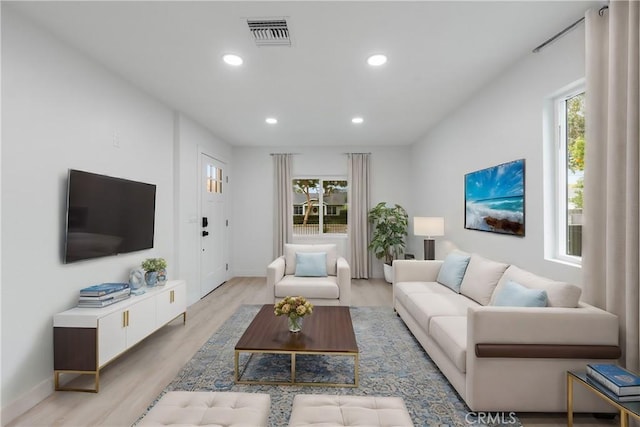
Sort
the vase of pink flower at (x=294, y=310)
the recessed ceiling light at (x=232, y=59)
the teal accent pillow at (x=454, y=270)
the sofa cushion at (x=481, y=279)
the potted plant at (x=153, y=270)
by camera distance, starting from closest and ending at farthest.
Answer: the vase of pink flower at (x=294, y=310)
the recessed ceiling light at (x=232, y=59)
the sofa cushion at (x=481, y=279)
the potted plant at (x=153, y=270)
the teal accent pillow at (x=454, y=270)

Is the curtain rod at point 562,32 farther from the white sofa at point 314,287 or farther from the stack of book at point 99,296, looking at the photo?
the stack of book at point 99,296

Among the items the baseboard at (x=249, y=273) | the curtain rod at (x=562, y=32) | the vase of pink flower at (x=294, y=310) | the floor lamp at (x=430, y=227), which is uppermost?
the curtain rod at (x=562, y=32)

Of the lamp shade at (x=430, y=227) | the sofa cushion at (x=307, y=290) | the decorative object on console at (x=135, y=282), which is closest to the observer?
the decorative object on console at (x=135, y=282)

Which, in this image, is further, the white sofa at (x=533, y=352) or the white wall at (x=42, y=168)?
the white wall at (x=42, y=168)

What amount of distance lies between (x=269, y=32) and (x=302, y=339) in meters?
2.35

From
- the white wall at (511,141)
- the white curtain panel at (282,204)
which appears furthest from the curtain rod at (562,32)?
the white curtain panel at (282,204)

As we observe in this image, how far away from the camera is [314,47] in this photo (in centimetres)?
256

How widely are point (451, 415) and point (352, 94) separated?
308cm

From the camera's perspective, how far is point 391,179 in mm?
6336

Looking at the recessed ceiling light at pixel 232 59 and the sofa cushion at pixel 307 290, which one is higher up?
the recessed ceiling light at pixel 232 59

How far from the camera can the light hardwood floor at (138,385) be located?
1990mm

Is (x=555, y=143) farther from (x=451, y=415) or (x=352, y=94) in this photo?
(x=451, y=415)

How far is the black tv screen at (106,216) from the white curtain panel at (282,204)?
2.91 meters

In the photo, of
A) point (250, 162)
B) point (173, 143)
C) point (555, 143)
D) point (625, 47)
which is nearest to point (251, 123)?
point (173, 143)
